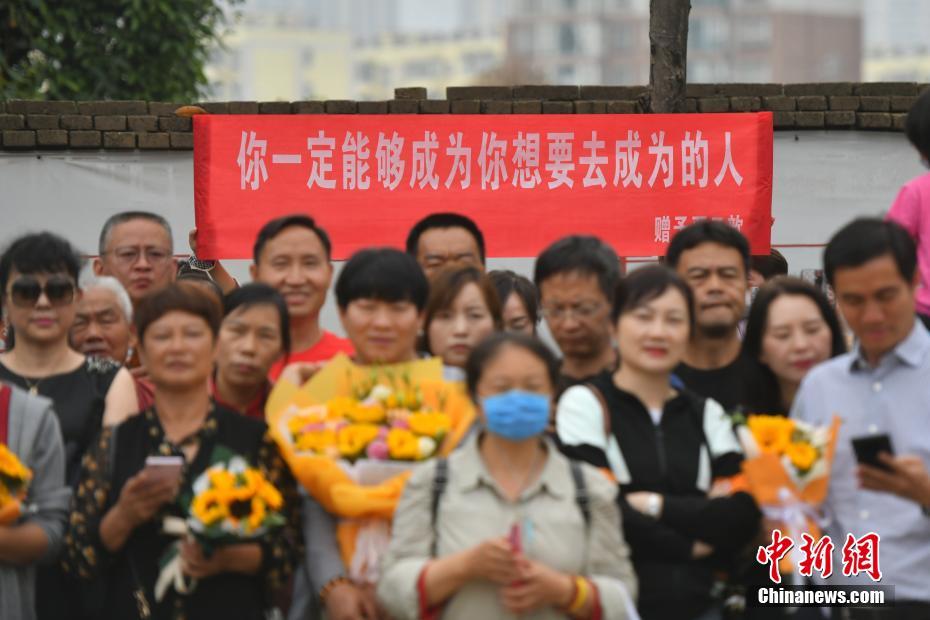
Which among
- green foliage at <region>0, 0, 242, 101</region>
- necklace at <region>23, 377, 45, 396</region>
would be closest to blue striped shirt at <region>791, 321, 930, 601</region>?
necklace at <region>23, 377, 45, 396</region>

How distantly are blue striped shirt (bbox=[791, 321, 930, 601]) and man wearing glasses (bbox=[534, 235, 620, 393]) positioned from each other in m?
0.86

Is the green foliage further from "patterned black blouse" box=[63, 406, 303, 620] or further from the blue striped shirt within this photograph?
the blue striped shirt

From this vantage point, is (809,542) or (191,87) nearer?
(809,542)

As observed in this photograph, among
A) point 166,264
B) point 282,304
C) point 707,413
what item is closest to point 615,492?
point 707,413

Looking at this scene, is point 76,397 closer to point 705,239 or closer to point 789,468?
point 705,239

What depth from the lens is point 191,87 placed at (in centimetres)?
1697

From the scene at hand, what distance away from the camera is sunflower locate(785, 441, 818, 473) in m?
5.05

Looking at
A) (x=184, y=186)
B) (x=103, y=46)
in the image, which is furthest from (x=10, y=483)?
(x=103, y=46)

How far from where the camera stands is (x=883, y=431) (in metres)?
5.20

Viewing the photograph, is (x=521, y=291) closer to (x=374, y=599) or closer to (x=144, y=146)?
(x=374, y=599)

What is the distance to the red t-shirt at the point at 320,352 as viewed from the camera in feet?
20.4

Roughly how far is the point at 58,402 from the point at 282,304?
2.72ft

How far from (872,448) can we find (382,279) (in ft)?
5.61

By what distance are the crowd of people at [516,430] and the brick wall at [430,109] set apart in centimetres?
512
